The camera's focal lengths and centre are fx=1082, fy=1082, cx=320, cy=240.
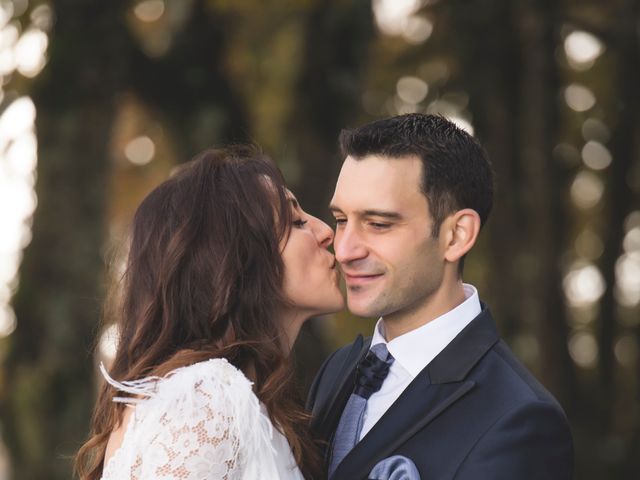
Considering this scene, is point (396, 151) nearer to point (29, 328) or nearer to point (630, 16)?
point (29, 328)

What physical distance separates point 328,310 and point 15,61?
3982mm

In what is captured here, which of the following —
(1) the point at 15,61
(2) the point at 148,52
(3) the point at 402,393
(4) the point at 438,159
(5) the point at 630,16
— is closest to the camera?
(3) the point at 402,393

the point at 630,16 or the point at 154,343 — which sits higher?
the point at 630,16

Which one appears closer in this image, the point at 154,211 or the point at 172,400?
the point at 172,400

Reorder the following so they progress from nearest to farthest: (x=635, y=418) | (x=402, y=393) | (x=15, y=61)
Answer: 1. (x=402, y=393)
2. (x=15, y=61)
3. (x=635, y=418)

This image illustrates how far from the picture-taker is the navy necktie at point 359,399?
383 cm

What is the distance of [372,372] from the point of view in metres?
3.89

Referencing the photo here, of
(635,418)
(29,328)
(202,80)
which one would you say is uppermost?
(202,80)

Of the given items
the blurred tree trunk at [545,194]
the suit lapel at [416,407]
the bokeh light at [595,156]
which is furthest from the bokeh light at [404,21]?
the suit lapel at [416,407]

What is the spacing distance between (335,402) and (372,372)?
307 mm

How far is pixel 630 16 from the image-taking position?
30.4ft

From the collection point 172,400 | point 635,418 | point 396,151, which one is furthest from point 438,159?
point 635,418

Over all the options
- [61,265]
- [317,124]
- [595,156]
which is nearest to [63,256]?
[61,265]

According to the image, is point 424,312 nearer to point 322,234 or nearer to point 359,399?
point 359,399
